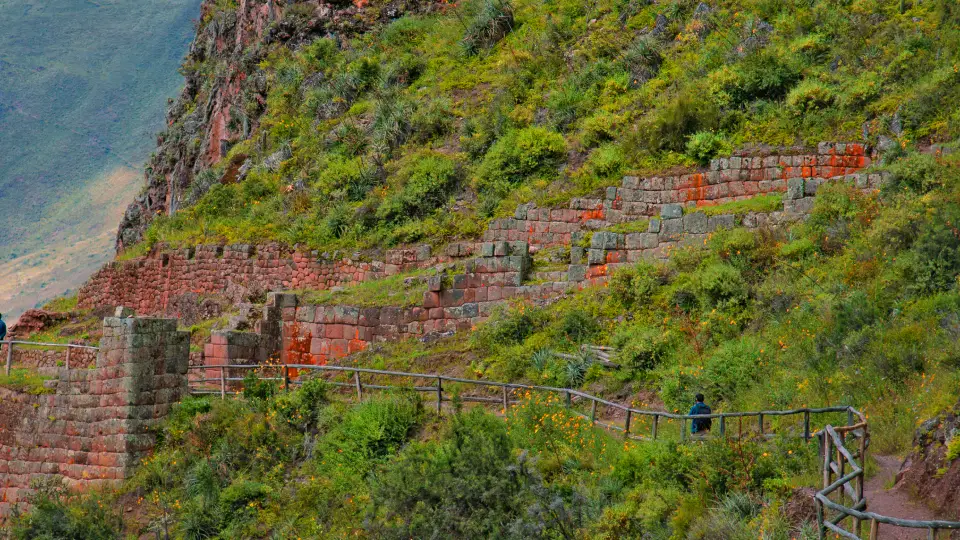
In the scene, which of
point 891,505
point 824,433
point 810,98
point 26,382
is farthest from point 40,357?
point 891,505

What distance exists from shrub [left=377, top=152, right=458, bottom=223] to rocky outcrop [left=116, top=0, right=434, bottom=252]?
27.6 ft

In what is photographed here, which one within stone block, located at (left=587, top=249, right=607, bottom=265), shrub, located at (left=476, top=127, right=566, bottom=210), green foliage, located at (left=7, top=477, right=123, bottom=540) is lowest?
green foliage, located at (left=7, top=477, right=123, bottom=540)

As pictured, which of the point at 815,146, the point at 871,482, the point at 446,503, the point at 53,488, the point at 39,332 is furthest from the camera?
the point at 39,332

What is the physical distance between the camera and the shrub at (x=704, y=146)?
25234 millimetres

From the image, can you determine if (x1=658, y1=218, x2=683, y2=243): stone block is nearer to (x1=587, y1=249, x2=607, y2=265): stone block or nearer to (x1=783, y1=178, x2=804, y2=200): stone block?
(x1=587, y1=249, x2=607, y2=265): stone block

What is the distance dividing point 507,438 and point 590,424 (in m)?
1.62

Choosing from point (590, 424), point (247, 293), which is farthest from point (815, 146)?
point (247, 293)

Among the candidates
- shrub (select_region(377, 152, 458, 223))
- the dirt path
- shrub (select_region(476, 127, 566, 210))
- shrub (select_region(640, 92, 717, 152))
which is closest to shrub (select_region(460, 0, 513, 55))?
shrub (select_region(377, 152, 458, 223))

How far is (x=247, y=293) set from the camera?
30.1 metres

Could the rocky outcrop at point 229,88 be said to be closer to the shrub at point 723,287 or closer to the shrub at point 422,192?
the shrub at point 422,192

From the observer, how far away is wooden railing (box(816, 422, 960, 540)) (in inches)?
371

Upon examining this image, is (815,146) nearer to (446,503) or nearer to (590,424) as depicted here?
(590,424)

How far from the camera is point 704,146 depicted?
25.2 m

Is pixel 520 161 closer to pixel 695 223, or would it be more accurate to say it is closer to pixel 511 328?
pixel 695 223
